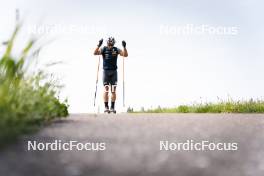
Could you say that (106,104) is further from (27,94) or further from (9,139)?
(9,139)

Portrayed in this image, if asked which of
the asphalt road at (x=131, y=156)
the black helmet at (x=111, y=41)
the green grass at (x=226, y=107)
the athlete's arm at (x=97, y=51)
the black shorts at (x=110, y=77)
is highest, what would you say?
the black helmet at (x=111, y=41)

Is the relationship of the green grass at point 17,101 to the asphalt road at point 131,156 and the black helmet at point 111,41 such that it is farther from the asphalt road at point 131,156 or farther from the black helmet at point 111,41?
the black helmet at point 111,41

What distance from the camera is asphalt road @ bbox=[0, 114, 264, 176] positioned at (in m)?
4.54

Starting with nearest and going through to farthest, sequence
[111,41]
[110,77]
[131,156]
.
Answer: [131,156] → [111,41] → [110,77]

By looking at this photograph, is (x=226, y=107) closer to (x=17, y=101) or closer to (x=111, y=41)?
(x=111, y=41)

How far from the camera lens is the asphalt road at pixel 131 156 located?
454 cm

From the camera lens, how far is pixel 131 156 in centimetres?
514

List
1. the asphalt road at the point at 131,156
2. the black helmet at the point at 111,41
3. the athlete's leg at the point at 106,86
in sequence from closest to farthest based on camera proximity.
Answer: the asphalt road at the point at 131,156 < the black helmet at the point at 111,41 < the athlete's leg at the point at 106,86

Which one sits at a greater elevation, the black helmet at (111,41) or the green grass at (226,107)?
the black helmet at (111,41)

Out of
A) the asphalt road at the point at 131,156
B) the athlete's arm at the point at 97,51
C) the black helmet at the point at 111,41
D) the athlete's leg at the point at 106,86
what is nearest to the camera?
the asphalt road at the point at 131,156

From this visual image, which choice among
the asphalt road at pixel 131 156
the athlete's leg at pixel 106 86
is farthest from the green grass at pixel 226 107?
the asphalt road at pixel 131 156

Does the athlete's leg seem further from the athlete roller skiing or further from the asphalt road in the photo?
the asphalt road

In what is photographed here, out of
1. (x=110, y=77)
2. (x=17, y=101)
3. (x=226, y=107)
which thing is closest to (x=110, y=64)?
(x=110, y=77)

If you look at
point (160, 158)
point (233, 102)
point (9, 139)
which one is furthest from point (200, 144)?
point (233, 102)
